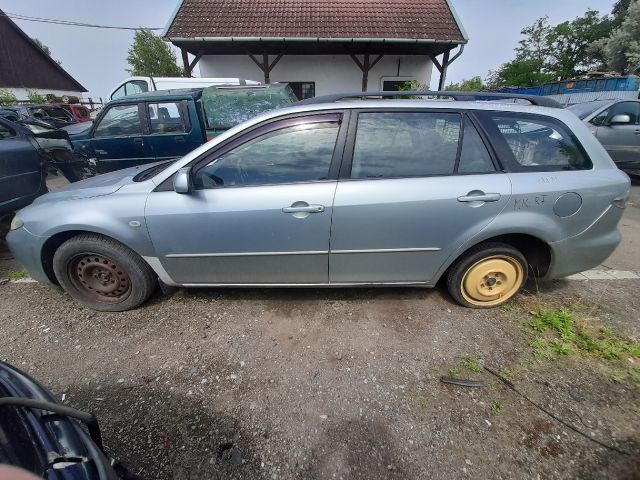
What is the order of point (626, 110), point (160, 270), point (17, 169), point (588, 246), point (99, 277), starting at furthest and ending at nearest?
point (626, 110) → point (17, 169) → point (99, 277) → point (160, 270) → point (588, 246)

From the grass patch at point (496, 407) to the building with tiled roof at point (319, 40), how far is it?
10.7 m

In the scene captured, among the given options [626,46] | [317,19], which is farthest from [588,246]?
[626,46]

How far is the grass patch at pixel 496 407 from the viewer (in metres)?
1.84

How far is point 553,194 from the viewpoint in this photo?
2.18 metres

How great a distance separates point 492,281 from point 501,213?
0.66 m

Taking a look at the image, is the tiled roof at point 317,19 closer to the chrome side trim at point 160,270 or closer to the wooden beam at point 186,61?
the wooden beam at point 186,61

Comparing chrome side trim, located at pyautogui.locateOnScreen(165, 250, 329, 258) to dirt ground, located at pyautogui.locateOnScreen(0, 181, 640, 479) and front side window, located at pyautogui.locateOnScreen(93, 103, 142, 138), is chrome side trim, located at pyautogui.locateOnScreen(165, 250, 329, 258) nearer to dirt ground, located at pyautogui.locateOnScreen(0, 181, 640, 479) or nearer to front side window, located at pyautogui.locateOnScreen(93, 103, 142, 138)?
dirt ground, located at pyautogui.locateOnScreen(0, 181, 640, 479)

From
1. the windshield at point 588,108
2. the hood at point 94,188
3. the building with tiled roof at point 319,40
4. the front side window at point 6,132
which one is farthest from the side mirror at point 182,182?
the building with tiled roof at point 319,40

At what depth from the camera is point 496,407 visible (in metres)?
1.86

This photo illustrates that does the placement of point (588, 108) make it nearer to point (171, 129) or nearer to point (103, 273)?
point (171, 129)

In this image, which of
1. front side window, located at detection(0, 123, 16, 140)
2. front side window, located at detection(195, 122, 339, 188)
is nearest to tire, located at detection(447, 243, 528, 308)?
front side window, located at detection(195, 122, 339, 188)

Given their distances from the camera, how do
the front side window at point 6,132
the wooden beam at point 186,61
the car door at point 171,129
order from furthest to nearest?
the wooden beam at point 186,61, the car door at point 171,129, the front side window at point 6,132

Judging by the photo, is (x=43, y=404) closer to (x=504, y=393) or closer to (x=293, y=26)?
(x=504, y=393)

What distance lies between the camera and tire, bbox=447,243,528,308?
96.2 inches
